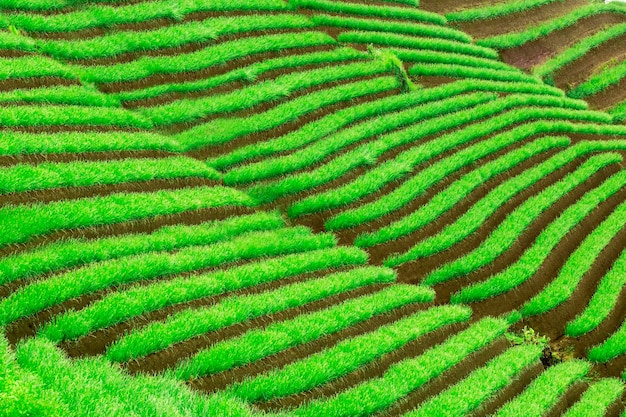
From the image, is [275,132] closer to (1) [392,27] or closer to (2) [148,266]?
(2) [148,266]

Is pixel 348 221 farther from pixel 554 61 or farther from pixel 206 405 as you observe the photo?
pixel 554 61

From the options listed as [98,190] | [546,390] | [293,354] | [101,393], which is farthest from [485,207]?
[101,393]

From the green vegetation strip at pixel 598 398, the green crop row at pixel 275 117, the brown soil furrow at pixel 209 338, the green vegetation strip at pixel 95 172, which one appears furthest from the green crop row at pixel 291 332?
the green crop row at pixel 275 117

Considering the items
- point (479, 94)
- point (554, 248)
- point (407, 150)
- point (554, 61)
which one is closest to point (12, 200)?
point (407, 150)

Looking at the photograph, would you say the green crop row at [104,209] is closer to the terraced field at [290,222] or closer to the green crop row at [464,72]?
the terraced field at [290,222]

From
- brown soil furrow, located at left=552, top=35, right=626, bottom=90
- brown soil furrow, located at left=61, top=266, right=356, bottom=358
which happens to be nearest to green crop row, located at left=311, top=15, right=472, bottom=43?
brown soil furrow, located at left=552, top=35, right=626, bottom=90

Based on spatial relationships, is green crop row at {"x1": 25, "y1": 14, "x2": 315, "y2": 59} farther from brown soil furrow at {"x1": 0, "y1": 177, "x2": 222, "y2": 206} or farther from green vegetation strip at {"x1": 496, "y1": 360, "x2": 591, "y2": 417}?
green vegetation strip at {"x1": 496, "y1": 360, "x2": 591, "y2": 417}

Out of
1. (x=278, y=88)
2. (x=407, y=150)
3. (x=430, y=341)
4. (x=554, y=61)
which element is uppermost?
(x=554, y=61)
